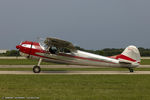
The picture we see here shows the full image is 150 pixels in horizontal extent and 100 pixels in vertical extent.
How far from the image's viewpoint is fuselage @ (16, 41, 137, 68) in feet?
62.2

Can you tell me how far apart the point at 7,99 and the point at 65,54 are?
38.9ft

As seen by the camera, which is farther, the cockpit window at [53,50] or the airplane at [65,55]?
the cockpit window at [53,50]

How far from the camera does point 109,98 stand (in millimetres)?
8289

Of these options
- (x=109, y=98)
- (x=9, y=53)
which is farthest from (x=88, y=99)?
(x=9, y=53)

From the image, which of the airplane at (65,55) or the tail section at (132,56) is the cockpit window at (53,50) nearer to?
the airplane at (65,55)

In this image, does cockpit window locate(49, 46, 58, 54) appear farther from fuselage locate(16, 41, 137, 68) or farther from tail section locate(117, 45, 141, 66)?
tail section locate(117, 45, 141, 66)

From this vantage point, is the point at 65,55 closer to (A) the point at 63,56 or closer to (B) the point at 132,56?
(A) the point at 63,56

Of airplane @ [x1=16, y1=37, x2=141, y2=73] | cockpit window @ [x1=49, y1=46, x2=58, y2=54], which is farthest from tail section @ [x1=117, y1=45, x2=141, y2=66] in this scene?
cockpit window @ [x1=49, y1=46, x2=58, y2=54]

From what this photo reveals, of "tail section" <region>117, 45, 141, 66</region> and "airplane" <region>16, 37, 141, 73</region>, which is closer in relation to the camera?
"airplane" <region>16, 37, 141, 73</region>

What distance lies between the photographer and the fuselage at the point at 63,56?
18953mm

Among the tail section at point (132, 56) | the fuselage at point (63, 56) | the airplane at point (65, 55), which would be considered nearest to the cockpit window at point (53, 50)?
the airplane at point (65, 55)

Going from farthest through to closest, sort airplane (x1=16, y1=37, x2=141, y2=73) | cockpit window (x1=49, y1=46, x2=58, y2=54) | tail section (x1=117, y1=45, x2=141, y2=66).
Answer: tail section (x1=117, y1=45, x2=141, y2=66), cockpit window (x1=49, y1=46, x2=58, y2=54), airplane (x1=16, y1=37, x2=141, y2=73)

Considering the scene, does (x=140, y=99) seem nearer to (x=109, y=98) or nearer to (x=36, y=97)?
(x=109, y=98)

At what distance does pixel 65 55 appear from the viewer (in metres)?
19.4
